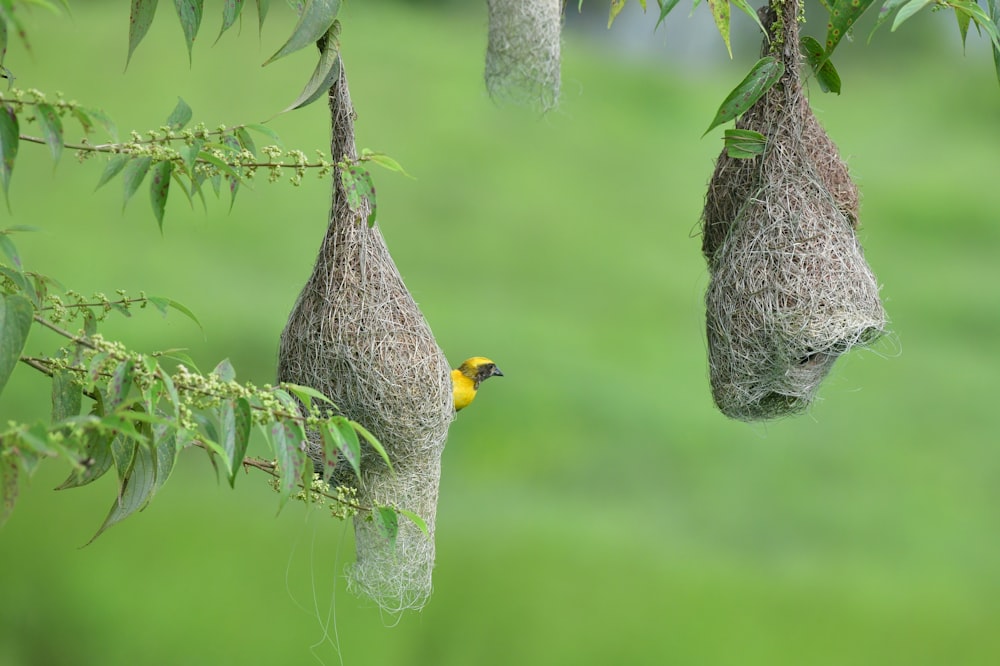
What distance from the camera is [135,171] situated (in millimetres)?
1731

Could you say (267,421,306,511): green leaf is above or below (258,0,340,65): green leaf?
below

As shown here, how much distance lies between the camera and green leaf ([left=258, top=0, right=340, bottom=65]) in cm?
184

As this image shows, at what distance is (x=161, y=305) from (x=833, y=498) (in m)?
5.55

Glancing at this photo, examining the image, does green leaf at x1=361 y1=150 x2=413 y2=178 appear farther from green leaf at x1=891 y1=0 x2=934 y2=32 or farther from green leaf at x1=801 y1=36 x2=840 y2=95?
green leaf at x1=801 y1=36 x2=840 y2=95

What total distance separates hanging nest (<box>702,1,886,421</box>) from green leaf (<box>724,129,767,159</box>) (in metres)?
0.05

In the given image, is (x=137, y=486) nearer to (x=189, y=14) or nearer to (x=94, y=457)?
(x=94, y=457)

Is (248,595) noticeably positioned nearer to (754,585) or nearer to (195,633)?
(195,633)

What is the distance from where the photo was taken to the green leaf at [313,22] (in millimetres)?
1838

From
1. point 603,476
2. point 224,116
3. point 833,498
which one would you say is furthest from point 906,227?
point 224,116

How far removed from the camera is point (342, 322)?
89.4 inches

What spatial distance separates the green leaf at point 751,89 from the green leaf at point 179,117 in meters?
1.02

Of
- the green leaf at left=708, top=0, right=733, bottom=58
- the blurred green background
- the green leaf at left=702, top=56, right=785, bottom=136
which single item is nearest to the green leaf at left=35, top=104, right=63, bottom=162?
the green leaf at left=708, top=0, right=733, bottom=58

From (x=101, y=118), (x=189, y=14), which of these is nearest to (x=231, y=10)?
(x=189, y=14)

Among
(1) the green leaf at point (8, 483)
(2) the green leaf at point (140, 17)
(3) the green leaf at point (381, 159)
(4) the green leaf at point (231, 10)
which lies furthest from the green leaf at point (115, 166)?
(1) the green leaf at point (8, 483)
